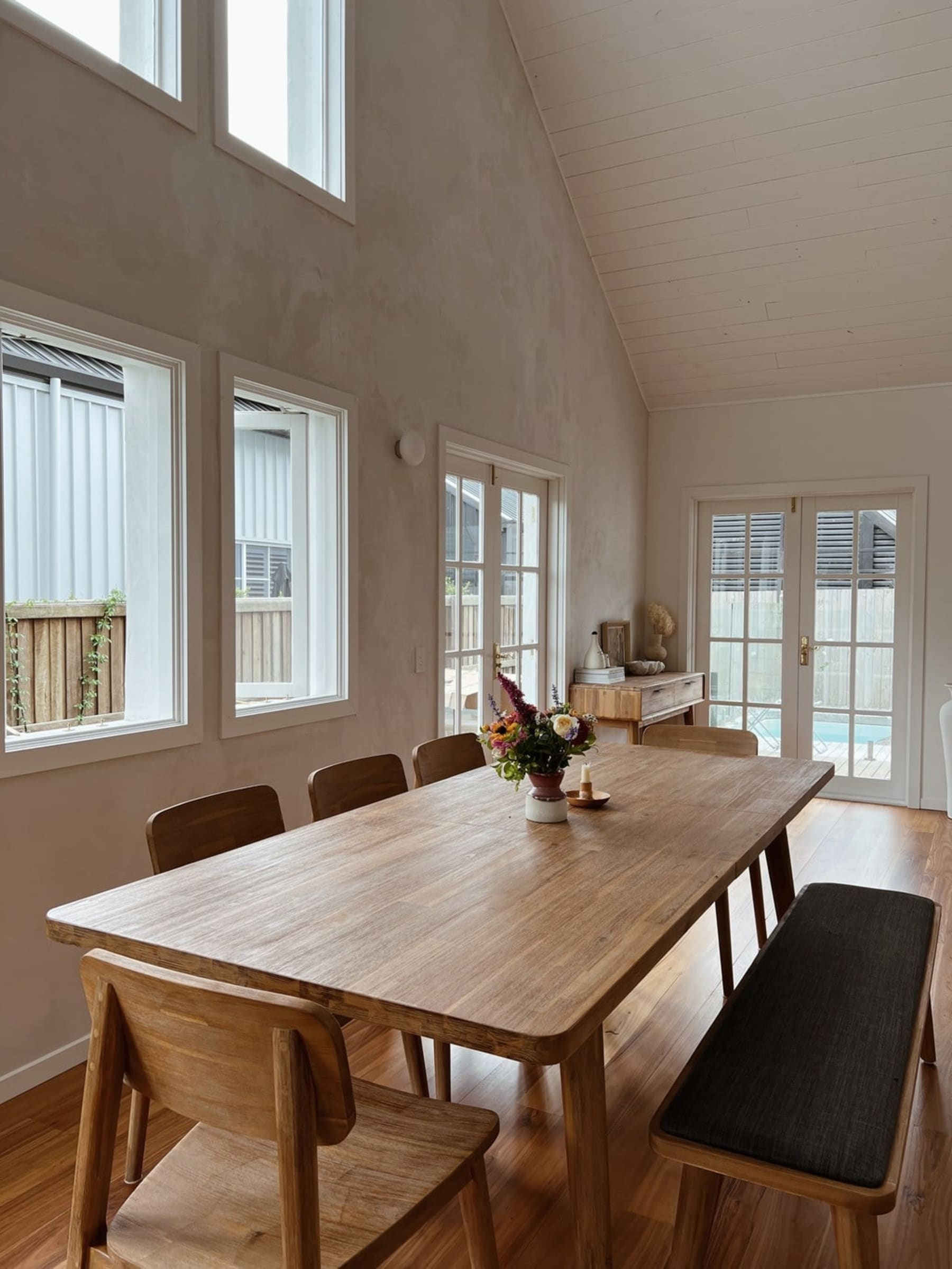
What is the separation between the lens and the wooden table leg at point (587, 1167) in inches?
55.4

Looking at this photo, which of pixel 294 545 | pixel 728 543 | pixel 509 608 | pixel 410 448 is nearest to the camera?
pixel 294 545

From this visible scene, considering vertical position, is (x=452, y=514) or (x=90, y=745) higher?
(x=452, y=514)

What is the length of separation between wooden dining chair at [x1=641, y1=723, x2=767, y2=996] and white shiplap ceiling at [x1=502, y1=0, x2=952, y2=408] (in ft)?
9.33

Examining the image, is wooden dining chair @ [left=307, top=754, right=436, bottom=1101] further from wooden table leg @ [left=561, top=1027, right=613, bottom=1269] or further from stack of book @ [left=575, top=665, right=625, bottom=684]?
stack of book @ [left=575, top=665, right=625, bottom=684]

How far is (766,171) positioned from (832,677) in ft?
9.79

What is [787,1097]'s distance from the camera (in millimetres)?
1479

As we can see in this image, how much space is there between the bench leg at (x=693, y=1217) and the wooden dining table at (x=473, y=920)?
159 mm

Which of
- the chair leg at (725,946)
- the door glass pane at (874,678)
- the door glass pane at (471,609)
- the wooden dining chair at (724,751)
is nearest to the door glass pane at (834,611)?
the door glass pane at (874,678)

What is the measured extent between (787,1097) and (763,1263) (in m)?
0.58

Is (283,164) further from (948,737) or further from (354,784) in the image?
(948,737)

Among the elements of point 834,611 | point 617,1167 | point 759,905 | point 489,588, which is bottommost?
point 617,1167

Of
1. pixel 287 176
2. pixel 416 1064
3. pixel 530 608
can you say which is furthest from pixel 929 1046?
pixel 287 176

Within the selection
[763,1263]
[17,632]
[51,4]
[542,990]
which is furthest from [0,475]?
[763,1263]

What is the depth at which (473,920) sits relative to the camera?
1525mm
